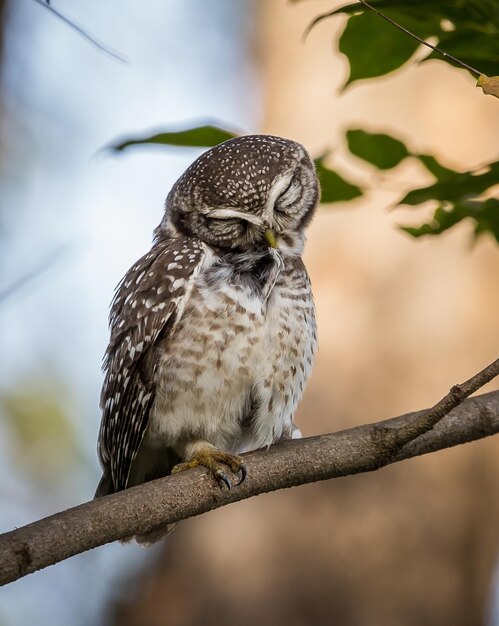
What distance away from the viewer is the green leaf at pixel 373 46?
7.71 feet

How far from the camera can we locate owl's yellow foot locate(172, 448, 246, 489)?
9.06 ft

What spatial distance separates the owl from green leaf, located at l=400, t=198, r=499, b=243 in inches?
30.8

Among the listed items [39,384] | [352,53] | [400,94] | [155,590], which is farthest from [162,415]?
[39,384]

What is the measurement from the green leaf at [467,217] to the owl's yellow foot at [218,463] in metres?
0.82

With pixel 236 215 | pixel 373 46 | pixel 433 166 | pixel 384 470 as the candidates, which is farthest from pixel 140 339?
pixel 384 470

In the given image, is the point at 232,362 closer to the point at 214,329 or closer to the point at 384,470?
the point at 214,329

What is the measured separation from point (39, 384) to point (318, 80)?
181 inches

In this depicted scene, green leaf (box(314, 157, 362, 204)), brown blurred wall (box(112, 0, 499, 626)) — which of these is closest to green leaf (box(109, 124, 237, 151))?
green leaf (box(314, 157, 362, 204))

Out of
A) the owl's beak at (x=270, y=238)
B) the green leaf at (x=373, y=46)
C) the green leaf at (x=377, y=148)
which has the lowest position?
the owl's beak at (x=270, y=238)

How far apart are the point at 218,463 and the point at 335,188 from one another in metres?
0.87

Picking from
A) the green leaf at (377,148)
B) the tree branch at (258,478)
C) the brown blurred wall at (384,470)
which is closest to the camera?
the tree branch at (258,478)

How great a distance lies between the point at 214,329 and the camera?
124 inches

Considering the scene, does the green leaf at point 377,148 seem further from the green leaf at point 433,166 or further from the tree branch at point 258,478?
the tree branch at point 258,478

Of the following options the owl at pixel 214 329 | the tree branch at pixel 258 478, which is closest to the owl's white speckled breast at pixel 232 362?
the owl at pixel 214 329
